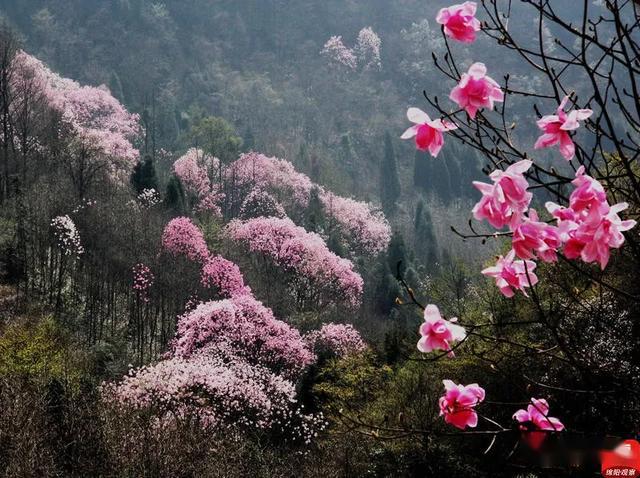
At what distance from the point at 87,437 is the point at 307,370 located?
12.4 metres

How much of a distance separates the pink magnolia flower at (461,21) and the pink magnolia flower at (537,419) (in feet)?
5.15

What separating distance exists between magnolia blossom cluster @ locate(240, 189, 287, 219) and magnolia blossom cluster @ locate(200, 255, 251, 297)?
21659mm

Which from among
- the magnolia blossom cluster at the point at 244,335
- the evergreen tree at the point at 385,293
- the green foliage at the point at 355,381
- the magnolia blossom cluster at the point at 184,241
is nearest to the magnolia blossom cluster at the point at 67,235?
the magnolia blossom cluster at the point at 184,241

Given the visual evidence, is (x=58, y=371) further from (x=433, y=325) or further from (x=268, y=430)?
(x=433, y=325)

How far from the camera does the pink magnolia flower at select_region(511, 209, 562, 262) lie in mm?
2018

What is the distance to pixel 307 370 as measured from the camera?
78.9ft

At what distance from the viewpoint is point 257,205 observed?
53250 millimetres

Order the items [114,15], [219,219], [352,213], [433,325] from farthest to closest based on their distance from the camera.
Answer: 1. [114,15]
2. [352,213]
3. [219,219]
4. [433,325]

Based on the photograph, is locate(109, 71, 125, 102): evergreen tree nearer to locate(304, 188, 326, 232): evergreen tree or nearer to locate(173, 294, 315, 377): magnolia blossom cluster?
locate(304, 188, 326, 232): evergreen tree

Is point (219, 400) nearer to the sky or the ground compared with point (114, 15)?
nearer to the ground

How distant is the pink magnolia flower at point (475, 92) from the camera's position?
2.33m

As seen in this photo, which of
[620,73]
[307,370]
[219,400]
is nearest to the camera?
[219,400]

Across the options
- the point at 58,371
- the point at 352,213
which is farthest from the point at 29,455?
the point at 352,213

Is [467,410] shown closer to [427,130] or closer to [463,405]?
[463,405]
